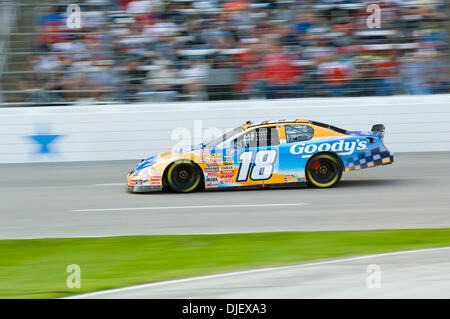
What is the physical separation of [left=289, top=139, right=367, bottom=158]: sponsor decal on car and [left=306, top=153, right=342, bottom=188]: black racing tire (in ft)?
0.46

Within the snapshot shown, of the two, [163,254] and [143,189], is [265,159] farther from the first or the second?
[163,254]

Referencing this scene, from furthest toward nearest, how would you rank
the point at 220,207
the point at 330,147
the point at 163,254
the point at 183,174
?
the point at 183,174 < the point at 330,147 < the point at 220,207 < the point at 163,254

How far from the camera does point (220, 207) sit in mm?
9914

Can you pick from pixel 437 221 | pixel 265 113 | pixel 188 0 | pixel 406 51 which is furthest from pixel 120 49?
pixel 437 221

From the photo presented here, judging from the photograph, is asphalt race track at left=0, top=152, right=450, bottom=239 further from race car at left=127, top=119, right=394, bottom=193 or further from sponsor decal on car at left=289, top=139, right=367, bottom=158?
sponsor decal on car at left=289, top=139, right=367, bottom=158

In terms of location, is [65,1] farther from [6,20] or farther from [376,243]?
[376,243]

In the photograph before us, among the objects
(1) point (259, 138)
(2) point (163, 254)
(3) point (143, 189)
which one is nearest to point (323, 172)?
(1) point (259, 138)

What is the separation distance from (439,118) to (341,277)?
1032 cm

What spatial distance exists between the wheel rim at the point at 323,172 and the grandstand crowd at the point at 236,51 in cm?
480

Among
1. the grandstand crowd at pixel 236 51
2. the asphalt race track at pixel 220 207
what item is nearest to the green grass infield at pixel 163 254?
the asphalt race track at pixel 220 207

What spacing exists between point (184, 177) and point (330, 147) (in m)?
2.41

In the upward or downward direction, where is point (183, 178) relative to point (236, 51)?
downward

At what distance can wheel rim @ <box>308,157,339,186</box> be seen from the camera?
11.1 meters

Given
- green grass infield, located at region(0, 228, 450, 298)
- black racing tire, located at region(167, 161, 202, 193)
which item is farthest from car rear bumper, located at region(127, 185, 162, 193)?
green grass infield, located at region(0, 228, 450, 298)
